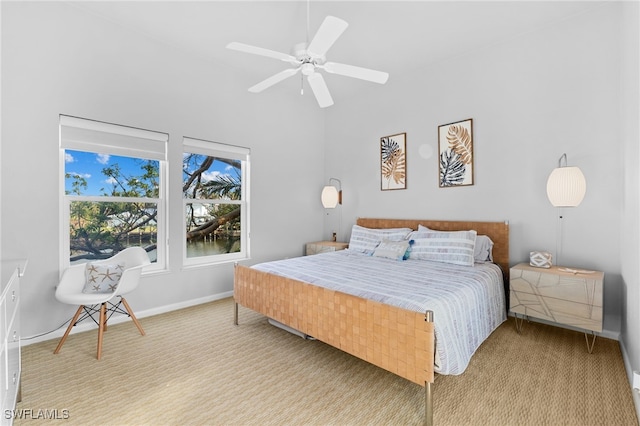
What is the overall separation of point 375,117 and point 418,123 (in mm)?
716

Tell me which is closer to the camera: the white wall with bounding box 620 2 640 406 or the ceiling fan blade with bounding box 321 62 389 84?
the white wall with bounding box 620 2 640 406

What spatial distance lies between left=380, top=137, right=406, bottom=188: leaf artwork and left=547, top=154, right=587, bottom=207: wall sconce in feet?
5.79

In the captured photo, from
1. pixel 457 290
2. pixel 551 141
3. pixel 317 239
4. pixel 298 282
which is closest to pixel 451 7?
pixel 551 141

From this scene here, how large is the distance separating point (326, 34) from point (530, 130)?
8.04 ft

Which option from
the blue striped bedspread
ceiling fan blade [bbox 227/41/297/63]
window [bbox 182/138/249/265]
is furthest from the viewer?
window [bbox 182/138/249/265]

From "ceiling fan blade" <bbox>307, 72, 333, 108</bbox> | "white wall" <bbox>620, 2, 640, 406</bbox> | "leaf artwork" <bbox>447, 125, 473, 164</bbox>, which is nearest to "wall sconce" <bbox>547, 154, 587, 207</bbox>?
"white wall" <bbox>620, 2, 640, 406</bbox>

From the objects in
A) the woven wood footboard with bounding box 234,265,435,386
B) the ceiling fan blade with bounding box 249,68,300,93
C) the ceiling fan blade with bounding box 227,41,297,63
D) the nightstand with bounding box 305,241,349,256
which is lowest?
the woven wood footboard with bounding box 234,265,435,386

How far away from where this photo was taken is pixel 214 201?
13.2 feet

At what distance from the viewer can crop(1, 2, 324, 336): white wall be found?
2604mm

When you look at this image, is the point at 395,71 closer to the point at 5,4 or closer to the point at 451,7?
the point at 451,7

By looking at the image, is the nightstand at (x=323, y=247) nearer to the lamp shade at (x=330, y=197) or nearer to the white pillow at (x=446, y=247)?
the lamp shade at (x=330, y=197)

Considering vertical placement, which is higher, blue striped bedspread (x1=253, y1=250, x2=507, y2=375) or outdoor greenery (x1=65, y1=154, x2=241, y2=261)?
outdoor greenery (x1=65, y1=154, x2=241, y2=261)

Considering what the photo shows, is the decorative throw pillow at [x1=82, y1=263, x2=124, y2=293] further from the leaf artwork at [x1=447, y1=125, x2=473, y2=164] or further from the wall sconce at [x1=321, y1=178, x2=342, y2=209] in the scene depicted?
the leaf artwork at [x1=447, y1=125, x2=473, y2=164]

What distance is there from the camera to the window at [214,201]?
3.82 metres
